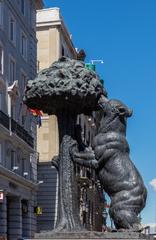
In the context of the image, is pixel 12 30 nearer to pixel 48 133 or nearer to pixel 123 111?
pixel 48 133

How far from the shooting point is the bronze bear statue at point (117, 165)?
38.5 ft

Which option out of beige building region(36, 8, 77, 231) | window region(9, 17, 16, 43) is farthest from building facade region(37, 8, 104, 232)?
window region(9, 17, 16, 43)

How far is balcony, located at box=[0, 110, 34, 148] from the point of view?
3970cm

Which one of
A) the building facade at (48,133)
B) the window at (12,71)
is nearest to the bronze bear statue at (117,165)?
the window at (12,71)

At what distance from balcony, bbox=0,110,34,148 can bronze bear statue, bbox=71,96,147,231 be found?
27.3 m

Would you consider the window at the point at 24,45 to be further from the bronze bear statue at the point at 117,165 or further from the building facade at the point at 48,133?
the bronze bear statue at the point at 117,165

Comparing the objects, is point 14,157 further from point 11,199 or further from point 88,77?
point 88,77

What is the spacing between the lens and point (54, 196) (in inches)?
2133

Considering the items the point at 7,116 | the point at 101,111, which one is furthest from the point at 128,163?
the point at 7,116

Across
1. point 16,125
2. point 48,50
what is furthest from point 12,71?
point 48,50

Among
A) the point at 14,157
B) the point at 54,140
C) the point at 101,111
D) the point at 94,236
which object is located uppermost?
the point at 54,140

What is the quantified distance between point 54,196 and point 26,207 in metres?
7.72

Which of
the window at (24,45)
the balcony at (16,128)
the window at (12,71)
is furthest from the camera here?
the window at (24,45)

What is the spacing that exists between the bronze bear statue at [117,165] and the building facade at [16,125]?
1033 inches
